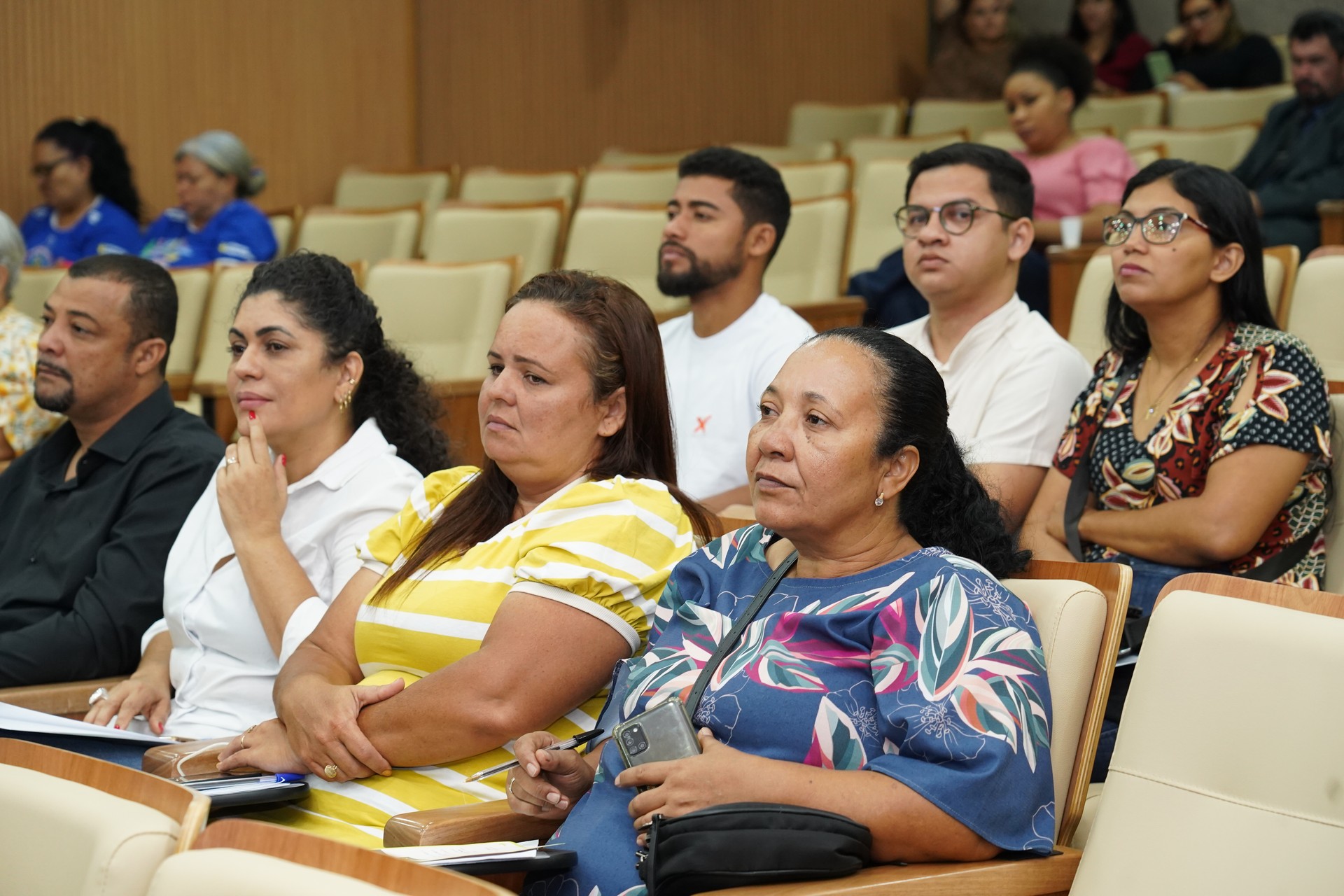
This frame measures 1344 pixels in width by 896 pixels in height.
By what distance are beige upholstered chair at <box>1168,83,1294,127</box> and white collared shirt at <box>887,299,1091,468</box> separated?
360cm

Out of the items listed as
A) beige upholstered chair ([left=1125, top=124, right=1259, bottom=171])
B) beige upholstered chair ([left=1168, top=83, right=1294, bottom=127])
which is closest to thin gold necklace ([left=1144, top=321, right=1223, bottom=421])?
beige upholstered chair ([left=1125, top=124, right=1259, bottom=171])

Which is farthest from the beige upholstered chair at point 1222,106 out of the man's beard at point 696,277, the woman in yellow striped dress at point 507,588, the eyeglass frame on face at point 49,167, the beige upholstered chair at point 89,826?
the beige upholstered chair at point 89,826

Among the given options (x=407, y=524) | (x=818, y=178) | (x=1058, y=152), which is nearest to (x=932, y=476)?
(x=407, y=524)

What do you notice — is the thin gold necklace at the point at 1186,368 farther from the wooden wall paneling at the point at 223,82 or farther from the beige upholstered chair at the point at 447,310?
the wooden wall paneling at the point at 223,82

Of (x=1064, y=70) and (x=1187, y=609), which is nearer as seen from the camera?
(x=1187, y=609)

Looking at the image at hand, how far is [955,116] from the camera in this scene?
6.49 meters

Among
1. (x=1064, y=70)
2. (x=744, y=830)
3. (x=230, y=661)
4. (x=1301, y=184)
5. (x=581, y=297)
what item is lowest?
(x=230, y=661)

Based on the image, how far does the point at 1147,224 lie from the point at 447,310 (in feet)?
6.83

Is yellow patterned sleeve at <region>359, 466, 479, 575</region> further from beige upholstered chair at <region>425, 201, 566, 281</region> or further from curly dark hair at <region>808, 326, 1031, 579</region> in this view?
beige upholstered chair at <region>425, 201, 566, 281</region>

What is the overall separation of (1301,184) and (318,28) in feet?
14.1

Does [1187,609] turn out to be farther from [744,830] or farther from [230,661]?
[230,661]

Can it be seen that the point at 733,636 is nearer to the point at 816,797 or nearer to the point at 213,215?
the point at 816,797

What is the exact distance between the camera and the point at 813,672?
144cm

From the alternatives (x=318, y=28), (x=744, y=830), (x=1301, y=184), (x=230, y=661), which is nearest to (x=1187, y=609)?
(x=744, y=830)
